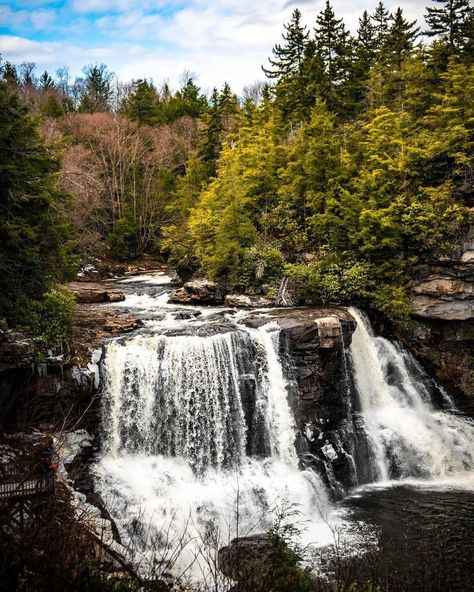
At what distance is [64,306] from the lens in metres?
15.9

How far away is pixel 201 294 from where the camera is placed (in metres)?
22.3

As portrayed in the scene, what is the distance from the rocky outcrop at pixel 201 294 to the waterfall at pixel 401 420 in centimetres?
639

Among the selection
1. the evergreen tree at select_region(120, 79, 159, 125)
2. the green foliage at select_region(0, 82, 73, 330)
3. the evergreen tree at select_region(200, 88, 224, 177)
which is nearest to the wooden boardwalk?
the green foliage at select_region(0, 82, 73, 330)

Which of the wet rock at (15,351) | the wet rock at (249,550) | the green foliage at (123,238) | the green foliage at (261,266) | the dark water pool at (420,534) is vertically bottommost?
the dark water pool at (420,534)

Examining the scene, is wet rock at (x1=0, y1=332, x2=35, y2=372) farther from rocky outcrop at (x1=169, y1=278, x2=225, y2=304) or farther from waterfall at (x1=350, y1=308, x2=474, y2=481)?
A: waterfall at (x1=350, y1=308, x2=474, y2=481)

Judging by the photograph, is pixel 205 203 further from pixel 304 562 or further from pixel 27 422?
pixel 304 562

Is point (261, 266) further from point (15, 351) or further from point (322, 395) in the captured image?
point (15, 351)

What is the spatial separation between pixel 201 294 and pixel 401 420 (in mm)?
10361

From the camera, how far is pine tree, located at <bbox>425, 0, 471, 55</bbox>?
28578 millimetres

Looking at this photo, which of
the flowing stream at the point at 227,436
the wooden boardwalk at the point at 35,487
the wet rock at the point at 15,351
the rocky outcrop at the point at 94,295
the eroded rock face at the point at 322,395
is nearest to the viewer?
the wooden boardwalk at the point at 35,487

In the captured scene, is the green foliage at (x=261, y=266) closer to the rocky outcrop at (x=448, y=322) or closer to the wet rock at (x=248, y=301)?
the wet rock at (x=248, y=301)

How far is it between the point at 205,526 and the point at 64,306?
27.4ft

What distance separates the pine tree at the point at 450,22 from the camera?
28.6 meters

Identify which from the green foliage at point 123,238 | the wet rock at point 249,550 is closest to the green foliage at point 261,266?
the wet rock at point 249,550
